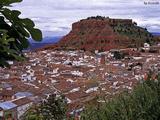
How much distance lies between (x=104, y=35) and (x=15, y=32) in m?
87.3

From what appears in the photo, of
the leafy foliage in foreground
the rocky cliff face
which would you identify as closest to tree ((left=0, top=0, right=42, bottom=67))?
the leafy foliage in foreground

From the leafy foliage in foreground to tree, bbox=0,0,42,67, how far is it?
2754mm

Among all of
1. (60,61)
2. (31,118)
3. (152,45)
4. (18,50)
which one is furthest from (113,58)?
(18,50)

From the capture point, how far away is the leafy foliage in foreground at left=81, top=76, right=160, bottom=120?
5.03 meters

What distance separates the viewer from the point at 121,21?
89688mm

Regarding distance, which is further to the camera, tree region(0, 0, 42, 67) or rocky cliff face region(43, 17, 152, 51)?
rocky cliff face region(43, 17, 152, 51)

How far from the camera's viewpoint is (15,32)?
7.17ft

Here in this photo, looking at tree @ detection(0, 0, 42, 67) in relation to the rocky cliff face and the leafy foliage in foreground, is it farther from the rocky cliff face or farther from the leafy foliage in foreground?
the rocky cliff face

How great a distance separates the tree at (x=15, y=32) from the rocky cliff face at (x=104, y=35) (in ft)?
258

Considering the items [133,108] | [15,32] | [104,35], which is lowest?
[104,35]

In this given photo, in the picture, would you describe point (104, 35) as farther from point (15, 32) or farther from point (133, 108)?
point (15, 32)

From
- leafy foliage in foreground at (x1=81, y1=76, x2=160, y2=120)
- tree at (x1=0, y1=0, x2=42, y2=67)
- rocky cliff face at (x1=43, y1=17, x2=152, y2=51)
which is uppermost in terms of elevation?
tree at (x1=0, y1=0, x2=42, y2=67)

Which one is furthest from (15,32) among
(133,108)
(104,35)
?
(104,35)

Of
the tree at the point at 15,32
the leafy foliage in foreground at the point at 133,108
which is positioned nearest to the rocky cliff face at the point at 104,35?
the leafy foliage in foreground at the point at 133,108
